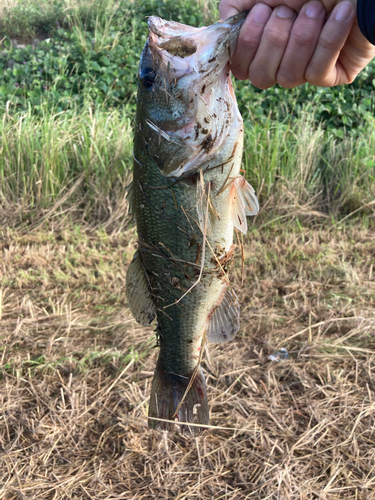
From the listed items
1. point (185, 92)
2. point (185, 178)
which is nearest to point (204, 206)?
point (185, 178)

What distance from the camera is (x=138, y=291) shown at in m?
1.84

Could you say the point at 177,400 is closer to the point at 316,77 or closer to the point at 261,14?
the point at 316,77

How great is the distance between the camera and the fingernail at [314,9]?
1484 millimetres

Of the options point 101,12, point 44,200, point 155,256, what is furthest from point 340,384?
point 101,12

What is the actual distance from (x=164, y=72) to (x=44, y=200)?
342 cm

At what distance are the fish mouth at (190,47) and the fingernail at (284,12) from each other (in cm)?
18

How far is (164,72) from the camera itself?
4.93ft

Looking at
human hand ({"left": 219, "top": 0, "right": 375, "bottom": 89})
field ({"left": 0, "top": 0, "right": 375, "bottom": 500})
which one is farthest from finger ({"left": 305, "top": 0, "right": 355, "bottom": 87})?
field ({"left": 0, "top": 0, "right": 375, "bottom": 500})

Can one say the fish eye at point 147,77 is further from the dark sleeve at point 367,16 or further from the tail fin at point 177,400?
the tail fin at point 177,400

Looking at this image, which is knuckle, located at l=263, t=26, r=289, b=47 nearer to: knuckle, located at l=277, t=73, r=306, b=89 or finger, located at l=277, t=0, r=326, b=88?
finger, located at l=277, t=0, r=326, b=88

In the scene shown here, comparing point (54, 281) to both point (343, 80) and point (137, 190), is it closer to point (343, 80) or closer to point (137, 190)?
point (137, 190)

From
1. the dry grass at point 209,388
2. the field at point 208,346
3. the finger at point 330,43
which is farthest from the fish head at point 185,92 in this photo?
the dry grass at point 209,388

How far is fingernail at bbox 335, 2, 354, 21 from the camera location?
1442mm

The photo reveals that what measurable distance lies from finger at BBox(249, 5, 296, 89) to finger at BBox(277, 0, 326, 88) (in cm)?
2
